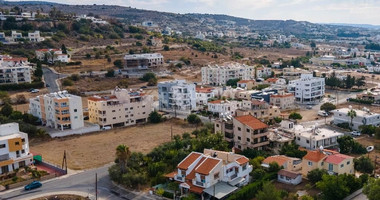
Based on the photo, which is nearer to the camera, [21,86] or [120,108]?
[120,108]

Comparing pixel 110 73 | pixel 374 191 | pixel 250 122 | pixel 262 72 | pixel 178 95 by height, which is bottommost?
pixel 374 191

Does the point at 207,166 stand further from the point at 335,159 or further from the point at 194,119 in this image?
the point at 194,119

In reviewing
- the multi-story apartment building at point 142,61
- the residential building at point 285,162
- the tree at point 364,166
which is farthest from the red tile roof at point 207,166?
the multi-story apartment building at point 142,61

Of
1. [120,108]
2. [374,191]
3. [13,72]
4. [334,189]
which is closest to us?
[374,191]

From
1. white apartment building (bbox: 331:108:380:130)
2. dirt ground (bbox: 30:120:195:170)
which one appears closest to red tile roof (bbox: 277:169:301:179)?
dirt ground (bbox: 30:120:195:170)

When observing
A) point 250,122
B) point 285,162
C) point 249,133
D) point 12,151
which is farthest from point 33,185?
point 285,162
